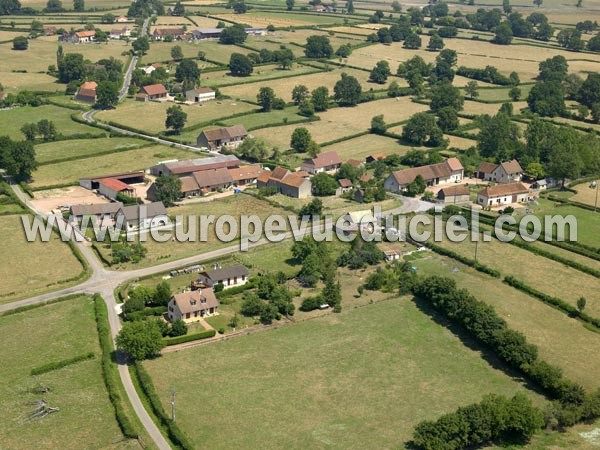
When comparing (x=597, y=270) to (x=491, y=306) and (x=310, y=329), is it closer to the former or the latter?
(x=491, y=306)

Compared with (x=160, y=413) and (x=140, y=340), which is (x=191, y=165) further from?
(x=160, y=413)

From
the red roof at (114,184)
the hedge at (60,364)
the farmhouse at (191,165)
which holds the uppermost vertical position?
the farmhouse at (191,165)

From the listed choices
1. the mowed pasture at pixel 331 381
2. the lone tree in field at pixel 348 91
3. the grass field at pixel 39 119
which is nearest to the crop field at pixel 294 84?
the lone tree in field at pixel 348 91

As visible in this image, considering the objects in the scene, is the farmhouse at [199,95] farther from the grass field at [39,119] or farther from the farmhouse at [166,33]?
the farmhouse at [166,33]

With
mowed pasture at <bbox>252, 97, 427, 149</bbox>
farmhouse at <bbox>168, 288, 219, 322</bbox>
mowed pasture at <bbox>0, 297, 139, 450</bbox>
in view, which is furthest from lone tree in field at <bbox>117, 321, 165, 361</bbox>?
mowed pasture at <bbox>252, 97, 427, 149</bbox>

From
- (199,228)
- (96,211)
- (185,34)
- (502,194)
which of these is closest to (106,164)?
(96,211)
